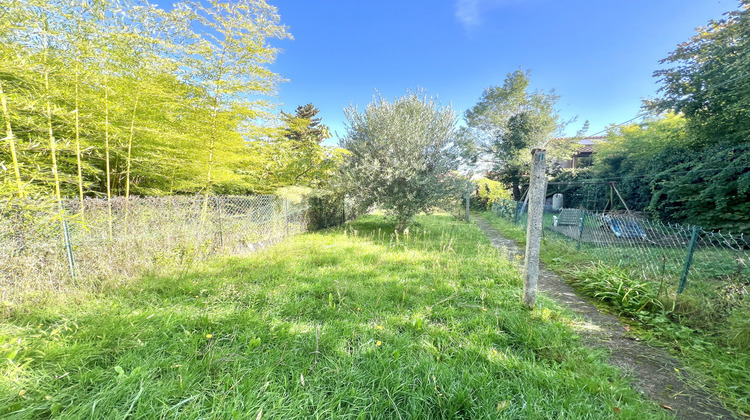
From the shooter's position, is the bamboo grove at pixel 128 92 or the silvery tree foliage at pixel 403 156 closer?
the bamboo grove at pixel 128 92

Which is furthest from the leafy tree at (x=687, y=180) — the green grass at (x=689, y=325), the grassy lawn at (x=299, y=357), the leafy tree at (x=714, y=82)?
the grassy lawn at (x=299, y=357)

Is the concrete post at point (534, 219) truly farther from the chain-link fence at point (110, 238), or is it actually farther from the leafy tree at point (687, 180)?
the leafy tree at point (687, 180)

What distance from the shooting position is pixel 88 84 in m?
2.59

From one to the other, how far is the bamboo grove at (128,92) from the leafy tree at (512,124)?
14.8m

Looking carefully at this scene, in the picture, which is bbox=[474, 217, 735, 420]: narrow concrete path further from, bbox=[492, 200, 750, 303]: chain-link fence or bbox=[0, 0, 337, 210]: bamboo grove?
bbox=[0, 0, 337, 210]: bamboo grove

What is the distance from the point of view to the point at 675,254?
359 centimetres

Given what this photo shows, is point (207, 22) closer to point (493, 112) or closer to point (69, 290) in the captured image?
point (69, 290)

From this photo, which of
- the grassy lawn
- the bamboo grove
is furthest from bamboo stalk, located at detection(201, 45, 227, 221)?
the grassy lawn

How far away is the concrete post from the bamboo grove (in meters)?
4.07

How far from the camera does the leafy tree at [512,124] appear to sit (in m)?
14.5

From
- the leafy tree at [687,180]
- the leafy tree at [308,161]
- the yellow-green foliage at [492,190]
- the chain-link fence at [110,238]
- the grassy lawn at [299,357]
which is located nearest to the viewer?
the grassy lawn at [299,357]

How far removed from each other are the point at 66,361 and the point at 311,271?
2.23 metres

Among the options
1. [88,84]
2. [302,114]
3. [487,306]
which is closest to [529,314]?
[487,306]

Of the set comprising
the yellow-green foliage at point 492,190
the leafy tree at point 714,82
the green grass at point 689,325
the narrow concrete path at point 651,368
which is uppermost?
the leafy tree at point 714,82
